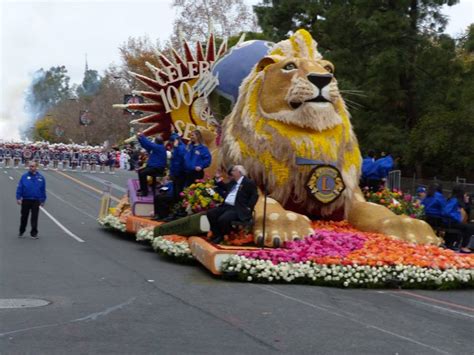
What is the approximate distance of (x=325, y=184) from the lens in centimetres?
1297

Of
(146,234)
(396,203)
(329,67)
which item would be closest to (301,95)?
(329,67)

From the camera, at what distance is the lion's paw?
11.6 m

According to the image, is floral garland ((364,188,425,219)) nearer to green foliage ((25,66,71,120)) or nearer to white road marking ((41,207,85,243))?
white road marking ((41,207,85,243))

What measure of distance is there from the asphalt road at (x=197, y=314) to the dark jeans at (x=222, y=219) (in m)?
0.67

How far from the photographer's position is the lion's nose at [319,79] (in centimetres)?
1303

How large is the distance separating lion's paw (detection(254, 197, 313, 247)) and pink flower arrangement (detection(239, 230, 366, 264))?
0.11m

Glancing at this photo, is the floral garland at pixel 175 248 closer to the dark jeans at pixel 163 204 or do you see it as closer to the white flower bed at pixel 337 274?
the white flower bed at pixel 337 274

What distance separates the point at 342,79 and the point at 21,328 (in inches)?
1005

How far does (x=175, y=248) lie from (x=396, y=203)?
4554mm

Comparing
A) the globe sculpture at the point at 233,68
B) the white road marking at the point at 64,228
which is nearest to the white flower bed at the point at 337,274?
the white road marking at the point at 64,228

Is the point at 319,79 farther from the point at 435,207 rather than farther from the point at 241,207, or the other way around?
the point at 435,207

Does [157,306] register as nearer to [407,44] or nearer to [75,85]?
[407,44]

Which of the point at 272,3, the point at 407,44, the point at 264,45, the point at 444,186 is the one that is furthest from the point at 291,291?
the point at 272,3

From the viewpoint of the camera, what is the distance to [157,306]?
843 centimetres
